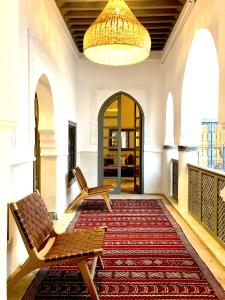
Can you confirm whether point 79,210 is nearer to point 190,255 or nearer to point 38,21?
point 190,255

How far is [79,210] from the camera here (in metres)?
7.92

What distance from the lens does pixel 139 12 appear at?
7.03 meters

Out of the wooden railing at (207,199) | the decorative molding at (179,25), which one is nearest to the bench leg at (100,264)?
the wooden railing at (207,199)

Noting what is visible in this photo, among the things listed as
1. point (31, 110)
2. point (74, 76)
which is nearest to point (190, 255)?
point (31, 110)

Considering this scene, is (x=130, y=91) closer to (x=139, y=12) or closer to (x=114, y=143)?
(x=114, y=143)

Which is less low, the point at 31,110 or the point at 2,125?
the point at 31,110

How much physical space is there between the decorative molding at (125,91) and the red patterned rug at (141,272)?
4261mm

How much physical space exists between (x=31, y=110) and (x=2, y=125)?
2351 mm

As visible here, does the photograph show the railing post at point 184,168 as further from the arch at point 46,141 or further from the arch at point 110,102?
the arch at point 110,102

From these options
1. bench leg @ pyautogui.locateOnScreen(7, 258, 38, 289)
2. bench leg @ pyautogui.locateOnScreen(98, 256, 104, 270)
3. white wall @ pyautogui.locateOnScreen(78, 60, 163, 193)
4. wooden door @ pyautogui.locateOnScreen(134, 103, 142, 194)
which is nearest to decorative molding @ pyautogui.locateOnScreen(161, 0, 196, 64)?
white wall @ pyautogui.locateOnScreen(78, 60, 163, 193)

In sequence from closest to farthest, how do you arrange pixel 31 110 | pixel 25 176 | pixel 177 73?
pixel 25 176, pixel 31 110, pixel 177 73

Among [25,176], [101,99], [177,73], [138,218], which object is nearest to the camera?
[25,176]

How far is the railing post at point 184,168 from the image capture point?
282 inches

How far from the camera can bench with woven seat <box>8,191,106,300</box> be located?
338 centimetres
